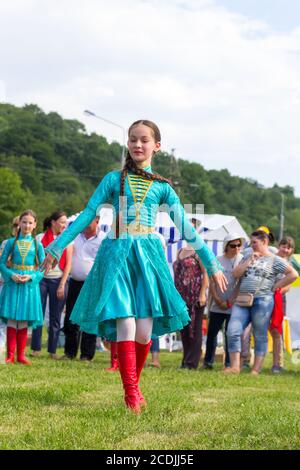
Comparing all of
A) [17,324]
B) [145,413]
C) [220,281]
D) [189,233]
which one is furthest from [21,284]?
[145,413]

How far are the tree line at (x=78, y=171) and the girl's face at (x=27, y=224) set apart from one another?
70.0 metres

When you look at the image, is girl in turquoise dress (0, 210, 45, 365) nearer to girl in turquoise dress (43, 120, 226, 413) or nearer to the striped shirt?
the striped shirt

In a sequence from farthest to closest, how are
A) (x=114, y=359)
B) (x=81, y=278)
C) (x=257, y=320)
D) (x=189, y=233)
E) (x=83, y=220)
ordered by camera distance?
(x=81, y=278)
(x=257, y=320)
(x=114, y=359)
(x=189, y=233)
(x=83, y=220)

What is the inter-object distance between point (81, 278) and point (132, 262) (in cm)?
495

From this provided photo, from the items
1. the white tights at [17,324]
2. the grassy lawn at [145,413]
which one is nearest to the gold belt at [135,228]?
the grassy lawn at [145,413]

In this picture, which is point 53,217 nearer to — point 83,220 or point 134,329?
point 83,220

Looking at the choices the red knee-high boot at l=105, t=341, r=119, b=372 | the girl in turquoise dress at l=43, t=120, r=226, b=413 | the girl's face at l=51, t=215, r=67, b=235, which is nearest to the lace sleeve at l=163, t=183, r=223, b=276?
the girl in turquoise dress at l=43, t=120, r=226, b=413

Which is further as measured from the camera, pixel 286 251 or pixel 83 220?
pixel 286 251

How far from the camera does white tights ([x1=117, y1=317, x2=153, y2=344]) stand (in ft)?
18.2

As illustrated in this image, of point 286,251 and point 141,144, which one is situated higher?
point 141,144

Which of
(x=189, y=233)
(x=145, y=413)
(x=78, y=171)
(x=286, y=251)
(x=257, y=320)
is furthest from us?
(x=78, y=171)

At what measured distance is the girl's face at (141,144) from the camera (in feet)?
19.0

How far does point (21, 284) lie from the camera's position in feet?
32.1

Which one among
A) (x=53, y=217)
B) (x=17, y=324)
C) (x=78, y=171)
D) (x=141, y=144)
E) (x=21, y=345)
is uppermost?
(x=78, y=171)
